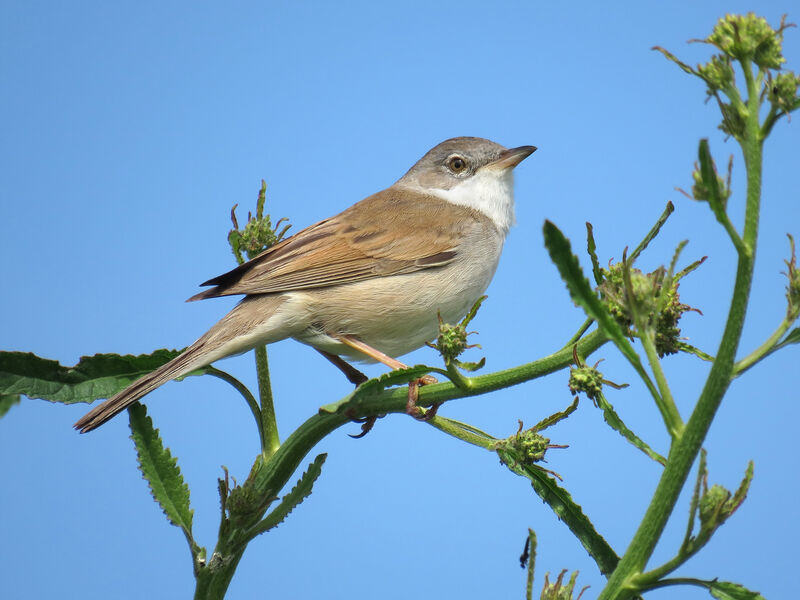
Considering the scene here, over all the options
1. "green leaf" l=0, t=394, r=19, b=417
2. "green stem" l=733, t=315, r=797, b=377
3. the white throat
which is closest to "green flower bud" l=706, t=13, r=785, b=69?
"green stem" l=733, t=315, r=797, b=377

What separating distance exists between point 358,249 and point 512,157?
1.30 meters

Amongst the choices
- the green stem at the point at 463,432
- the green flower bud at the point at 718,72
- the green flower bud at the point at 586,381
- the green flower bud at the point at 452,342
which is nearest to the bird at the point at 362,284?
the green stem at the point at 463,432

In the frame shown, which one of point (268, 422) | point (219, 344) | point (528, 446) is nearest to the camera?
point (528, 446)

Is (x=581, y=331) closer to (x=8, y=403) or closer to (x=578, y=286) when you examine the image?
(x=578, y=286)

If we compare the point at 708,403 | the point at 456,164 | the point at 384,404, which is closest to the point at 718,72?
the point at 708,403

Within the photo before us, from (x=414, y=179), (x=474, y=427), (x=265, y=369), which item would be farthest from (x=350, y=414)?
(x=414, y=179)

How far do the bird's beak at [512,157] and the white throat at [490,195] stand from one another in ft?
0.13

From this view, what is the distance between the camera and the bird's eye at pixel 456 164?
5055 mm

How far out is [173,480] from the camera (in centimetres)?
267

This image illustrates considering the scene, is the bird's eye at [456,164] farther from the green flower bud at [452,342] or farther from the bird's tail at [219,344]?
the green flower bud at [452,342]

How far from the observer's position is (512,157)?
15.7 ft

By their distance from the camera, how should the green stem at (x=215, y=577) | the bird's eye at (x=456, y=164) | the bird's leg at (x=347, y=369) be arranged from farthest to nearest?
the bird's eye at (x=456, y=164)
the bird's leg at (x=347, y=369)
the green stem at (x=215, y=577)

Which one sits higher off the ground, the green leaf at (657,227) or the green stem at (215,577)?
the green leaf at (657,227)

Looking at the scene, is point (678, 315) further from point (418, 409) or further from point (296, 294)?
point (296, 294)
